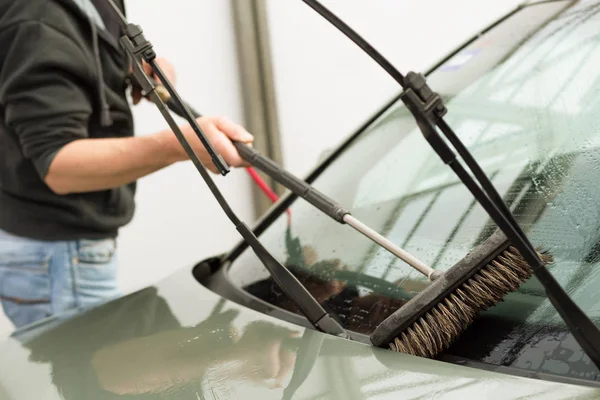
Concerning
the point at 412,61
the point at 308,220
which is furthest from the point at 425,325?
the point at 412,61

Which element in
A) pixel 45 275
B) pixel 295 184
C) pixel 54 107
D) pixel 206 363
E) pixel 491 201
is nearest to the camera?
pixel 491 201

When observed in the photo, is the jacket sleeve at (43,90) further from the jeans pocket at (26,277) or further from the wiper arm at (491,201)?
the wiper arm at (491,201)

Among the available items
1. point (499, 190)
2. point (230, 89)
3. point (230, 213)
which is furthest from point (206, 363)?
point (230, 89)

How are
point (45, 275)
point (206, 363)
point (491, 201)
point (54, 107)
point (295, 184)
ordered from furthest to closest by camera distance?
point (45, 275), point (54, 107), point (295, 184), point (206, 363), point (491, 201)

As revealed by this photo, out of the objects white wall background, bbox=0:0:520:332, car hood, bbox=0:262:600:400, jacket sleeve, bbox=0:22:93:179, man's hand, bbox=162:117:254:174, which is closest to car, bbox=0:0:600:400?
car hood, bbox=0:262:600:400

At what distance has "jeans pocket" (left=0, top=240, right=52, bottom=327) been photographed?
4.31 feet

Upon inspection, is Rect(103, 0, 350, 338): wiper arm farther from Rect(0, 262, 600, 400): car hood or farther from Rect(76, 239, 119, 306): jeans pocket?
Rect(76, 239, 119, 306): jeans pocket

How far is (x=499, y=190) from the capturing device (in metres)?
0.86

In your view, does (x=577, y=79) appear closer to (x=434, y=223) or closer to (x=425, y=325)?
(x=434, y=223)

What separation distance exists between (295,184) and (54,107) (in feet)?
1.53

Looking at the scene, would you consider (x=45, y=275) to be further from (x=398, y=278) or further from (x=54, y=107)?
(x=398, y=278)

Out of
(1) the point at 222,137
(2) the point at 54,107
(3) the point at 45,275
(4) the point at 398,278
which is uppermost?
(2) the point at 54,107

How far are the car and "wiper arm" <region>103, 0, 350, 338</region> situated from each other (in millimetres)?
24

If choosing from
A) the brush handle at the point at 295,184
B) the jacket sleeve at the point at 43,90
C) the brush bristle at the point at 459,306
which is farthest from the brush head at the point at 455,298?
the jacket sleeve at the point at 43,90
